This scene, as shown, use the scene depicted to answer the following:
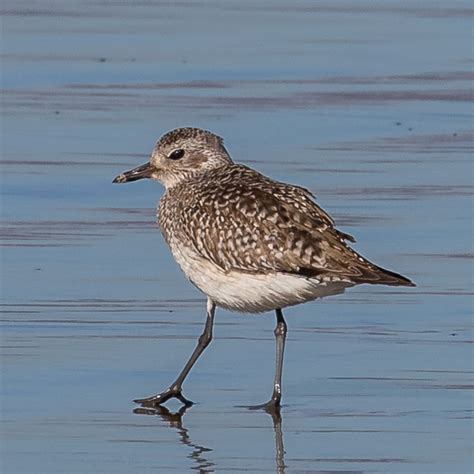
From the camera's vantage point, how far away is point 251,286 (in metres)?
8.98

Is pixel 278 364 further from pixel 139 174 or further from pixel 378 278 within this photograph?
pixel 139 174

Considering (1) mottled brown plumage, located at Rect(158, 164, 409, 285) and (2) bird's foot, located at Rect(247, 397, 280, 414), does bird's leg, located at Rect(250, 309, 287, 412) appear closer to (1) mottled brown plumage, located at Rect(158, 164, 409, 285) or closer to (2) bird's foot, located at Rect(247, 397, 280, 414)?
(2) bird's foot, located at Rect(247, 397, 280, 414)

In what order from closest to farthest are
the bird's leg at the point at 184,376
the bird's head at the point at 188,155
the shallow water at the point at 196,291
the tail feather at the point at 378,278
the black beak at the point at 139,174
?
the shallow water at the point at 196,291, the tail feather at the point at 378,278, the bird's leg at the point at 184,376, the bird's head at the point at 188,155, the black beak at the point at 139,174

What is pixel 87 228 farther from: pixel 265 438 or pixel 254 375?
pixel 265 438

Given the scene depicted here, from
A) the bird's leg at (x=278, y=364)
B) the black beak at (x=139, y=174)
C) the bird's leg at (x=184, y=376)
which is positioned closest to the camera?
the bird's leg at (x=278, y=364)

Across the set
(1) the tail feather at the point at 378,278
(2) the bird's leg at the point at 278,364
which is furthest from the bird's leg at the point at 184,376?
(1) the tail feather at the point at 378,278

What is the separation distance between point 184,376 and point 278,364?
420 millimetres

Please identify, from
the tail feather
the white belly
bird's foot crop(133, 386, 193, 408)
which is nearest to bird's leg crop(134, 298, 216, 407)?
bird's foot crop(133, 386, 193, 408)

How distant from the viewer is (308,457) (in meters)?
7.87

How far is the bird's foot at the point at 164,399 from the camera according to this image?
28.9ft

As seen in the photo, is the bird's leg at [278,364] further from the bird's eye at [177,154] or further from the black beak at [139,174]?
the black beak at [139,174]

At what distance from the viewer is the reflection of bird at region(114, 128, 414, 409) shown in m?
8.75

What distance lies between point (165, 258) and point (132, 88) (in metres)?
5.87

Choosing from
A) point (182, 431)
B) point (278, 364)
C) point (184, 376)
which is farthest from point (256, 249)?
point (182, 431)
